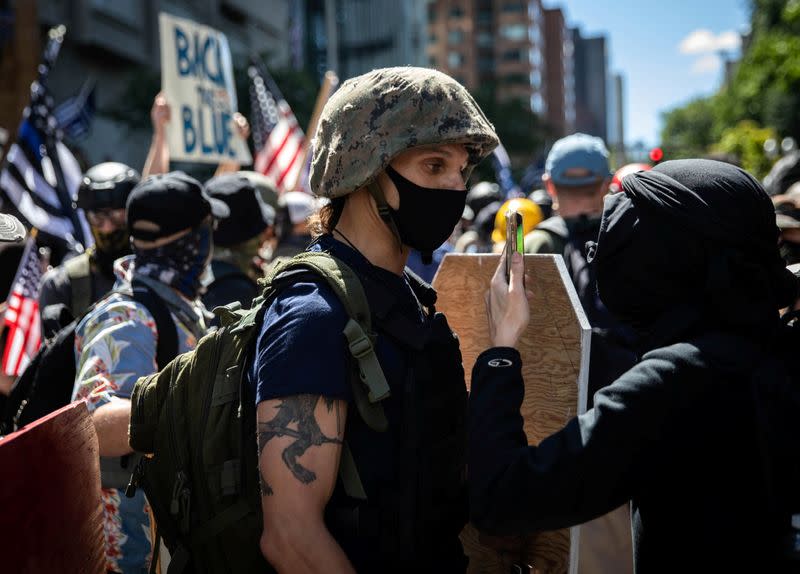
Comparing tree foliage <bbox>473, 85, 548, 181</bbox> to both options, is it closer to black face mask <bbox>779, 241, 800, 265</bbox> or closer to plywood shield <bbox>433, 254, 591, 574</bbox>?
black face mask <bbox>779, 241, 800, 265</bbox>

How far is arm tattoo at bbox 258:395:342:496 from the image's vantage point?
182 centimetres

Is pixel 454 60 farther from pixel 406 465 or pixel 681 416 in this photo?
pixel 681 416

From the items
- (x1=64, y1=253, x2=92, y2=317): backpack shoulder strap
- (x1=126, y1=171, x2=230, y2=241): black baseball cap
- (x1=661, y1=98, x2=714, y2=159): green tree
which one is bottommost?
(x1=661, y1=98, x2=714, y2=159): green tree

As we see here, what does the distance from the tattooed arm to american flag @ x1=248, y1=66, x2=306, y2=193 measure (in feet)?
21.9

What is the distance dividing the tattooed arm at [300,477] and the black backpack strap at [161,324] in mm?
1122

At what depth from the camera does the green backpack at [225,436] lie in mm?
1899

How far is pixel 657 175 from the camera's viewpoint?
1861 mm

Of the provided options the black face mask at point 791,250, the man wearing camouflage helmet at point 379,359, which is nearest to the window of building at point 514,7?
the black face mask at point 791,250

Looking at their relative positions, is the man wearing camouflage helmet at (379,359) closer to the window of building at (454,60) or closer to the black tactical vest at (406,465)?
the black tactical vest at (406,465)

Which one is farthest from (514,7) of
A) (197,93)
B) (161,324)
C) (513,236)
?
(513,236)

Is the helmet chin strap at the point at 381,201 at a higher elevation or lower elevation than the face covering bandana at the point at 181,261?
higher

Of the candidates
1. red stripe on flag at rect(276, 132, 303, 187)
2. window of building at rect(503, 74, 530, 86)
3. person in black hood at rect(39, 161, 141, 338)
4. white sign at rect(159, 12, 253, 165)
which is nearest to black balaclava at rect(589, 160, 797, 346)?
person in black hood at rect(39, 161, 141, 338)

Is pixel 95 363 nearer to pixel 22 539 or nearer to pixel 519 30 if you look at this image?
pixel 22 539

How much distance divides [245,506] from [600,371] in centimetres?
149
